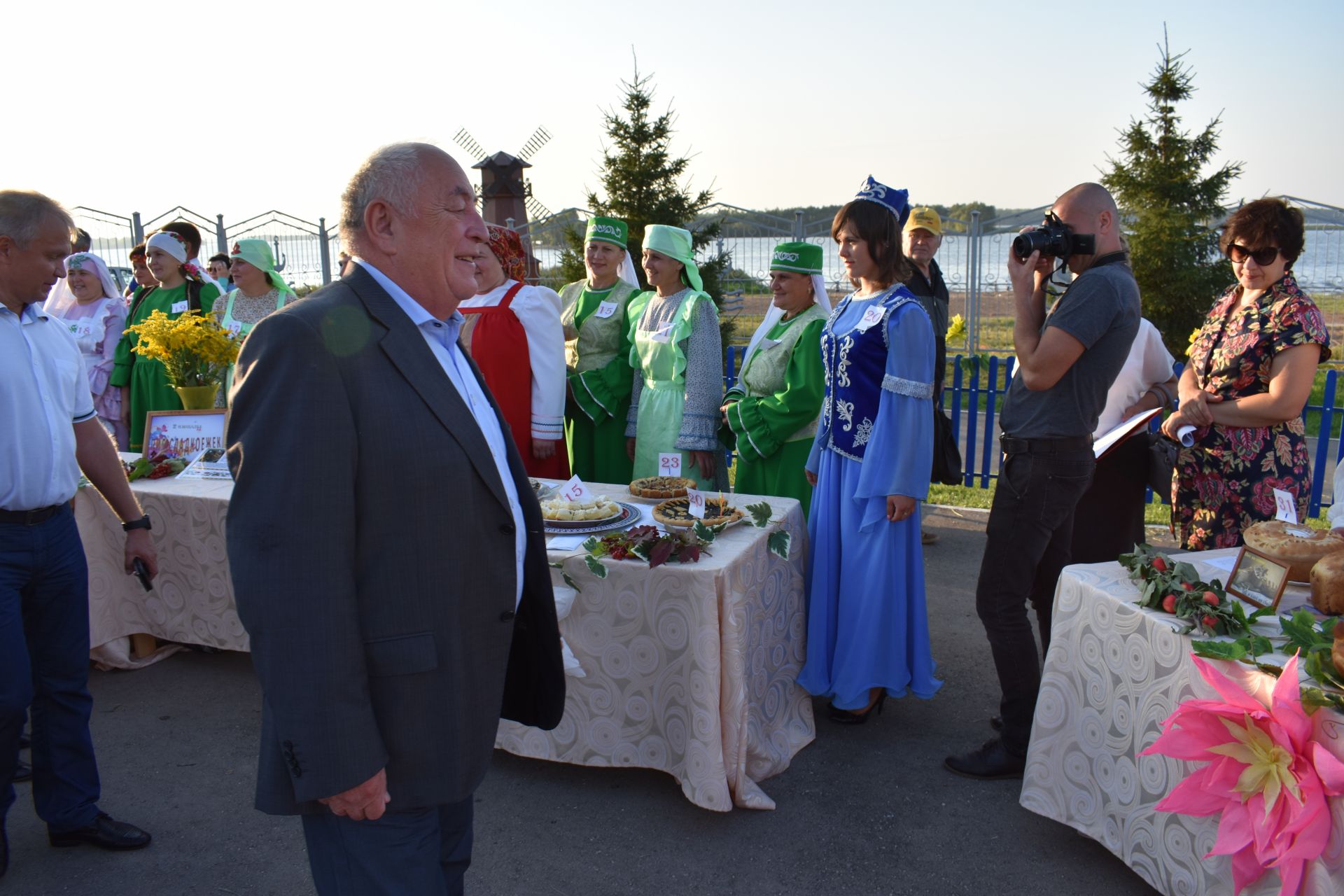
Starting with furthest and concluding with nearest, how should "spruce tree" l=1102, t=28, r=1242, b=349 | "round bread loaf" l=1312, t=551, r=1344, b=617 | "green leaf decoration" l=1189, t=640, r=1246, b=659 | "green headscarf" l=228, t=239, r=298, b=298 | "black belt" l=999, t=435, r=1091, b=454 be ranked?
"spruce tree" l=1102, t=28, r=1242, b=349, "green headscarf" l=228, t=239, r=298, b=298, "black belt" l=999, t=435, r=1091, b=454, "round bread loaf" l=1312, t=551, r=1344, b=617, "green leaf decoration" l=1189, t=640, r=1246, b=659

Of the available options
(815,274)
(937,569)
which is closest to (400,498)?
(815,274)

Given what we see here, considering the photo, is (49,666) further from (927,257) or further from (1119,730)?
(927,257)

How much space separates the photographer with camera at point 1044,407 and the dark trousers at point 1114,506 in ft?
2.29

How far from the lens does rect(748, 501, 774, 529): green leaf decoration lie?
314 cm

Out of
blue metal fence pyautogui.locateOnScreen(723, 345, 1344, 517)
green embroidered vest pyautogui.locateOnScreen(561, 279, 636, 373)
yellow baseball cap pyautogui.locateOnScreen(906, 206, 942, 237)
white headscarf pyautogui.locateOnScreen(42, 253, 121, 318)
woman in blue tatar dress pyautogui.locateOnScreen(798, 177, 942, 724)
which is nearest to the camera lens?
woman in blue tatar dress pyautogui.locateOnScreen(798, 177, 942, 724)

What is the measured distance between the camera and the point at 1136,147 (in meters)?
10.3

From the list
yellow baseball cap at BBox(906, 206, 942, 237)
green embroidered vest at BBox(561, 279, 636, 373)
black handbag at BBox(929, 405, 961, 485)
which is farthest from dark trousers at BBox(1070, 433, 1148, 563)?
green embroidered vest at BBox(561, 279, 636, 373)

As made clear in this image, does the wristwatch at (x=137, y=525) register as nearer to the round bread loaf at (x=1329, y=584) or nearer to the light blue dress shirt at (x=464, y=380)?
the light blue dress shirt at (x=464, y=380)

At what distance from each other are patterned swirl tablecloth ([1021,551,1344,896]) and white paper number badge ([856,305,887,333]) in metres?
1.12

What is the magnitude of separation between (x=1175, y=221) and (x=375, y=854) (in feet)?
35.6

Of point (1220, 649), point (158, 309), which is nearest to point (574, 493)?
point (1220, 649)

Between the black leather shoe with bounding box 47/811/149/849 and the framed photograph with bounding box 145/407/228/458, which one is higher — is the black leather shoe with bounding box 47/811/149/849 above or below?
below

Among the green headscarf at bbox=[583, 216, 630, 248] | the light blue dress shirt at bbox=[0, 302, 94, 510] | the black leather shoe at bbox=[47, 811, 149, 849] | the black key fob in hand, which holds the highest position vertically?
the green headscarf at bbox=[583, 216, 630, 248]

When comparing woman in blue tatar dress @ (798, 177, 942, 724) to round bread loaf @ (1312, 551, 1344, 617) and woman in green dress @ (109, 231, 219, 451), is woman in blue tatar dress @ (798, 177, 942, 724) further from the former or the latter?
woman in green dress @ (109, 231, 219, 451)
